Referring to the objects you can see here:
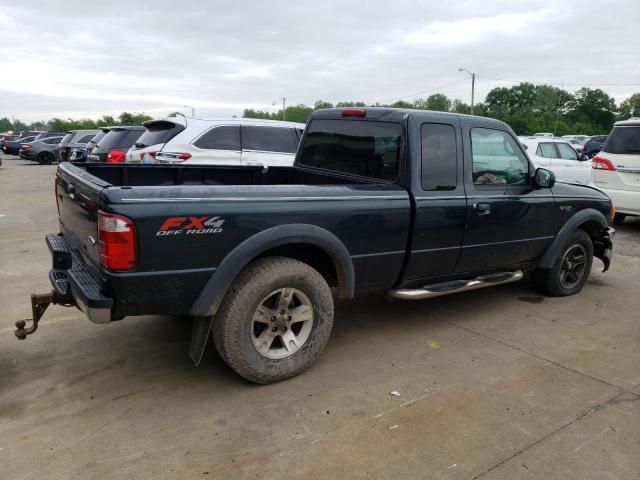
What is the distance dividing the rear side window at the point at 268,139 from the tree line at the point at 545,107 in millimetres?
64202

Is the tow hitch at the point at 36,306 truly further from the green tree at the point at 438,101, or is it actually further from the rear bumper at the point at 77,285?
the green tree at the point at 438,101

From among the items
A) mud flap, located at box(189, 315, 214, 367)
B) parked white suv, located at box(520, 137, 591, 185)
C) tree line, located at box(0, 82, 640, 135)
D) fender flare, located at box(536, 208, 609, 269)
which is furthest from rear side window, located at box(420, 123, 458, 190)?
tree line, located at box(0, 82, 640, 135)

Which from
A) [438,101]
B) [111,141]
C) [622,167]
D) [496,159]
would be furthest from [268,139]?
[438,101]

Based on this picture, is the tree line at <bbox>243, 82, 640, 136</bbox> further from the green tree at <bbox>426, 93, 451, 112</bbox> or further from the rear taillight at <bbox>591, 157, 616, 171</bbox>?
the rear taillight at <bbox>591, 157, 616, 171</bbox>

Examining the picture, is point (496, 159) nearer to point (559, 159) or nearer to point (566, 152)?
point (559, 159)

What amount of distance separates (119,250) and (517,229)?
3.45 meters

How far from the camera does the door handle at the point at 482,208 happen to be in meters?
4.35

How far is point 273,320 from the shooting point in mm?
3504

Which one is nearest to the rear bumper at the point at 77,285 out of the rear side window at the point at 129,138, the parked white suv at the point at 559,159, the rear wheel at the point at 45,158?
the rear side window at the point at 129,138

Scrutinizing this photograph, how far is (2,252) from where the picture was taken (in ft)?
22.7

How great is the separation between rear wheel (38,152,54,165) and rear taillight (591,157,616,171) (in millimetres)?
26618

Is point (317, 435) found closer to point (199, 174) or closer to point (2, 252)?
point (199, 174)

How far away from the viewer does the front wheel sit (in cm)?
329

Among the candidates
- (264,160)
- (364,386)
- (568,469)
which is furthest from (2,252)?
(568,469)
